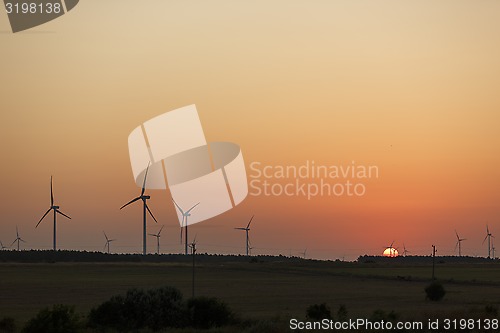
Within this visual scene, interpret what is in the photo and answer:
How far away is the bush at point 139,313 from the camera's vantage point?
A: 6278 cm

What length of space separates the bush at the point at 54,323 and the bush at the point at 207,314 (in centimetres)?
961

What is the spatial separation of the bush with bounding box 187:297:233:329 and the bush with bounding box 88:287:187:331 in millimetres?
788

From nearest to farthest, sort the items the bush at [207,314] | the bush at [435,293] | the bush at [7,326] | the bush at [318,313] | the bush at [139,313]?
the bush at [7,326] → the bush at [139,313] → the bush at [207,314] → the bush at [318,313] → the bush at [435,293]

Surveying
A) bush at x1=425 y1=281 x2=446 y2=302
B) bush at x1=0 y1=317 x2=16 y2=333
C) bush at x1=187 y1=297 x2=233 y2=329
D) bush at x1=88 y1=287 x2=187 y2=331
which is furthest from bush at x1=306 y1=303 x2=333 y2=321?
bush at x1=425 y1=281 x2=446 y2=302

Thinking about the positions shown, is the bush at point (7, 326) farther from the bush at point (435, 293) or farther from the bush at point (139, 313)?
the bush at point (435, 293)

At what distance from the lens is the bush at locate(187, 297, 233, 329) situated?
64438 mm

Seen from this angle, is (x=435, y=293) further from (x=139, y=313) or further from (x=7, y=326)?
(x=7, y=326)

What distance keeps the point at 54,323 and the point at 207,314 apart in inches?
484

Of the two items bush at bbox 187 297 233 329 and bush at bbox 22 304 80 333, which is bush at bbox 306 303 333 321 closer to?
bush at bbox 187 297 233 329

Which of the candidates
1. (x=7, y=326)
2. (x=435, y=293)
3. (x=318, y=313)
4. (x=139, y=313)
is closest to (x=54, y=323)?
(x=7, y=326)

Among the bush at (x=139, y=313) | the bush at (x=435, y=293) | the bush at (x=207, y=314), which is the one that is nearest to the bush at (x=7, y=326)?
the bush at (x=139, y=313)

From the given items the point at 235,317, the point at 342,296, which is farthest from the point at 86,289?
the point at 235,317

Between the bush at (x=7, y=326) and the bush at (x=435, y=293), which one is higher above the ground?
the bush at (x=435, y=293)

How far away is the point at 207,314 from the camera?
64875 millimetres
